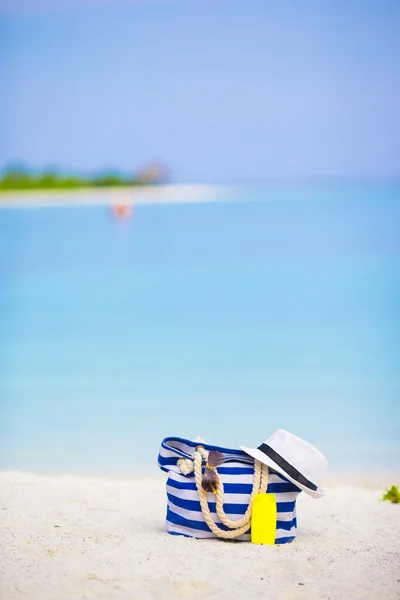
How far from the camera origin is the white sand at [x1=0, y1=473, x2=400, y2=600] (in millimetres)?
2631

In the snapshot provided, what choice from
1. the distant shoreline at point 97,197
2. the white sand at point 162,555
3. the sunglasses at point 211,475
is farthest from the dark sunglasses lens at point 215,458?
the distant shoreline at point 97,197

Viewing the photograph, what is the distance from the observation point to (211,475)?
3062 mm

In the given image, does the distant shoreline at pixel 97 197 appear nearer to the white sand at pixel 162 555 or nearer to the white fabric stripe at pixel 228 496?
the white sand at pixel 162 555

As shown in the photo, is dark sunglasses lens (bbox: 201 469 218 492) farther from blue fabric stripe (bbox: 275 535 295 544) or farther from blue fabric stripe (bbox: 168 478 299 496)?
blue fabric stripe (bbox: 275 535 295 544)

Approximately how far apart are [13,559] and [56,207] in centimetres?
2592

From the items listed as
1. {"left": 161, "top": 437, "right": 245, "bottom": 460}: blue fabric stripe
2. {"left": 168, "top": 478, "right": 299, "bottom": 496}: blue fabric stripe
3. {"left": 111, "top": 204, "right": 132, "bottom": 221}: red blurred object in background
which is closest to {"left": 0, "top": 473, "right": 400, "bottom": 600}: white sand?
{"left": 168, "top": 478, "right": 299, "bottom": 496}: blue fabric stripe

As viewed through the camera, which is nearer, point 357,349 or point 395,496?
point 395,496

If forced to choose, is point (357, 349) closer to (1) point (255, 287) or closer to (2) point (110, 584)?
(1) point (255, 287)

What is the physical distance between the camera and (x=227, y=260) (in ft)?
47.0

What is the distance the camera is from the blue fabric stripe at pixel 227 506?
121 inches

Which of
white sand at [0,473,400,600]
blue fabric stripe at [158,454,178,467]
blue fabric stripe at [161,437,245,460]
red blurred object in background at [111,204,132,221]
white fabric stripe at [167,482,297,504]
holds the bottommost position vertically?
white sand at [0,473,400,600]

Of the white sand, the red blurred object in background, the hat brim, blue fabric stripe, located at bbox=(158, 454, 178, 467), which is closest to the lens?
the white sand

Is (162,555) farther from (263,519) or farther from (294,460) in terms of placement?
(294,460)

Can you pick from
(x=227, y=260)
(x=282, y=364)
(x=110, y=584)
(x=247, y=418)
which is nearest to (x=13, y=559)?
(x=110, y=584)
